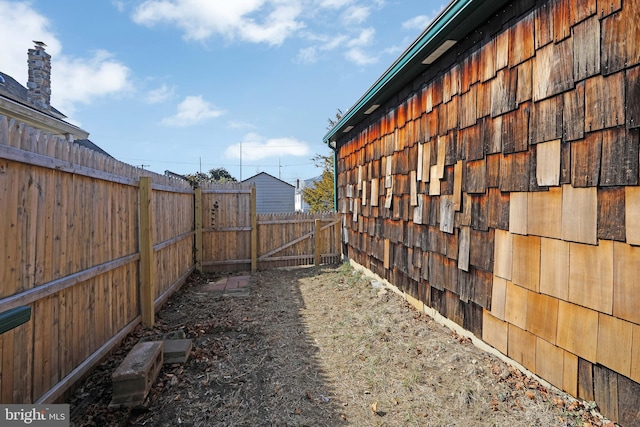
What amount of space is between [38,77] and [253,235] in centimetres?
884

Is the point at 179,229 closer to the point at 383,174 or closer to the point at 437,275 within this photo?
the point at 383,174

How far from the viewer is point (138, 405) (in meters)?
2.33

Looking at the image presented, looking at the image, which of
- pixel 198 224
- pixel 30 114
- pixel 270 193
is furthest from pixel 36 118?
pixel 270 193

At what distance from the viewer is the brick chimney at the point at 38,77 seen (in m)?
9.93

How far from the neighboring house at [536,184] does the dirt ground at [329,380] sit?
302 millimetres

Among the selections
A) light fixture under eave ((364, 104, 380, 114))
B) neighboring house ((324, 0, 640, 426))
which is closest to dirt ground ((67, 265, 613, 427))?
neighboring house ((324, 0, 640, 426))

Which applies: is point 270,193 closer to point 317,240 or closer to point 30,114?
point 317,240

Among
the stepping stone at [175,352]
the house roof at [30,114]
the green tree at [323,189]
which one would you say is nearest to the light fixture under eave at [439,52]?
the stepping stone at [175,352]

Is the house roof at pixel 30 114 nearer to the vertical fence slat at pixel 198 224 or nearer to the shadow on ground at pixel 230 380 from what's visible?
the vertical fence slat at pixel 198 224

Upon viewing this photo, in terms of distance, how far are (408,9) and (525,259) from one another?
189 inches

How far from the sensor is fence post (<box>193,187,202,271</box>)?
24.3 ft

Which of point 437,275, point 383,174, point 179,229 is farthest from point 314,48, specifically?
point 437,275

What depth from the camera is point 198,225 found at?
752 centimetres

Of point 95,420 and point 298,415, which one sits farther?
point 298,415
